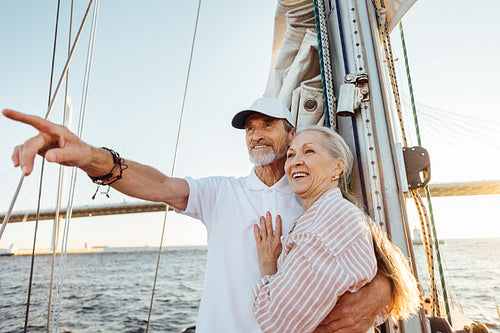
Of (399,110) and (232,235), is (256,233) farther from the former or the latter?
(399,110)

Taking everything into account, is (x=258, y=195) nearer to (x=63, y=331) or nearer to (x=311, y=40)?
(x=311, y=40)

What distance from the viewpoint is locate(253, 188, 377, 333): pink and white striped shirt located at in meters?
0.79

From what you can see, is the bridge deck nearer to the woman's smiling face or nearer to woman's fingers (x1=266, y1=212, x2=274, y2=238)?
woman's fingers (x1=266, y1=212, x2=274, y2=238)

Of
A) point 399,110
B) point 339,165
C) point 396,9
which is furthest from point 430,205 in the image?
point 396,9

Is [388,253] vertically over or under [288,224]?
under

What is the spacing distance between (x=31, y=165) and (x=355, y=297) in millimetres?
930

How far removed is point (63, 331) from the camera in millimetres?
7512

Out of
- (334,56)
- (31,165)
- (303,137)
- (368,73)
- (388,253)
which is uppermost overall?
(334,56)

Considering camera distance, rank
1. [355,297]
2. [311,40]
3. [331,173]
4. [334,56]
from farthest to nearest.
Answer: [311,40] < [334,56] < [331,173] < [355,297]

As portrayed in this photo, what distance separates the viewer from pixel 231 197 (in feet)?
4.42

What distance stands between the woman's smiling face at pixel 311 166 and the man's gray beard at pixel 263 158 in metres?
0.26

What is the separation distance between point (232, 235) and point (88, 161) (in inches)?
24.7

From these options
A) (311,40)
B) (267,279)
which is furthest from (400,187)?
(311,40)

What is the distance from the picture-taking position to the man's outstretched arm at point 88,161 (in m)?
0.73
